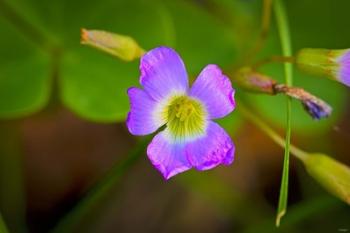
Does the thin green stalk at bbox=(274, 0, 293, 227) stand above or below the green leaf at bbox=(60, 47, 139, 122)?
above

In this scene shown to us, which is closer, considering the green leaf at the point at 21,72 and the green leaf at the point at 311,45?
the green leaf at the point at 21,72

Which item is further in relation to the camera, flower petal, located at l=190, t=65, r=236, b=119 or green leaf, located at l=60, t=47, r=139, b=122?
green leaf, located at l=60, t=47, r=139, b=122

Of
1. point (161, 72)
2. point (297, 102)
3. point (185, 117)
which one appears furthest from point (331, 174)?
point (297, 102)

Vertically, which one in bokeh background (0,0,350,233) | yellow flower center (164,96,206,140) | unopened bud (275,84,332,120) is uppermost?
unopened bud (275,84,332,120)

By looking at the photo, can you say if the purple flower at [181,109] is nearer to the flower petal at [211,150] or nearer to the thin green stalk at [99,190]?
the flower petal at [211,150]

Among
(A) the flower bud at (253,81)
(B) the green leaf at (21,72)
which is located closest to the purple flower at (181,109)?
(A) the flower bud at (253,81)

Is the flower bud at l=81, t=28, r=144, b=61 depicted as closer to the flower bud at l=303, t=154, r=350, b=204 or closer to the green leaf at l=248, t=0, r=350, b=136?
the flower bud at l=303, t=154, r=350, b=204

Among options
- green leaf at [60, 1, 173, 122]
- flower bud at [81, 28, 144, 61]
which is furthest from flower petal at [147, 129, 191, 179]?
green leaf at [60, 1, 173, 122]
